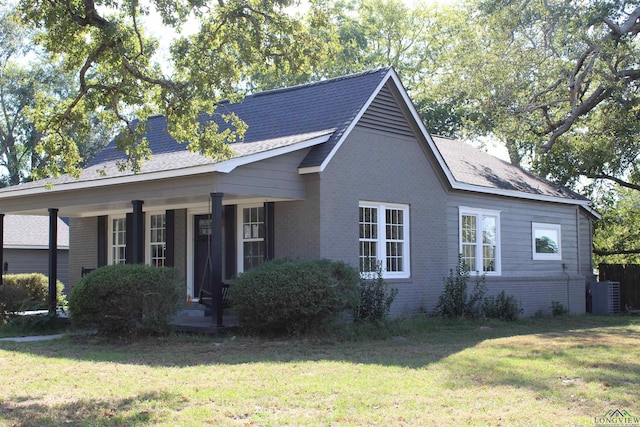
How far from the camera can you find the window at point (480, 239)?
19438 mm

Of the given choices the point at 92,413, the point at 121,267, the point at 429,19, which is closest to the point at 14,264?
the point at 121,267

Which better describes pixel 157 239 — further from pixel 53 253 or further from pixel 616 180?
pixel 616 180

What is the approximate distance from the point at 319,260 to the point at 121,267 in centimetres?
372

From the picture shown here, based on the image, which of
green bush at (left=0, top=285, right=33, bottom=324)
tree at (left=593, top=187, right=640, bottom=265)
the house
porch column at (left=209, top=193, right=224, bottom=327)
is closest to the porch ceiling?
the house

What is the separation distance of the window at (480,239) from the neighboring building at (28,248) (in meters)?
16.5

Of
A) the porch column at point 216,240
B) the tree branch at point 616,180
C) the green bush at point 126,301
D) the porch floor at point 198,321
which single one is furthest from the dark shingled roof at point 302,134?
the tree branch at point 616,180

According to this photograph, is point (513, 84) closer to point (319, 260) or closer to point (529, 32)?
point (529, 32)

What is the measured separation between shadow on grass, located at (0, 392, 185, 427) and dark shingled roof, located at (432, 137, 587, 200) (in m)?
12.3

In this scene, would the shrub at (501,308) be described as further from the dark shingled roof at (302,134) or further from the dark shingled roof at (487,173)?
the dark shingled roof at (487,173)

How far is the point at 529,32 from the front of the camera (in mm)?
26234

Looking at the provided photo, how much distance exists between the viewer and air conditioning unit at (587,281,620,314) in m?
23.7

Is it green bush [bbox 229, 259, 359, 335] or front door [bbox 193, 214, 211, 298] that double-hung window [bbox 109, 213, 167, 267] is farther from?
green bush [bbox 229, 259, 359, 335]

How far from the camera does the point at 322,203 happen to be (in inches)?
602

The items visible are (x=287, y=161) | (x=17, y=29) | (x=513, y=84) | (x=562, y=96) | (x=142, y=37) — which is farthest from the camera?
(x=17, y=29)
